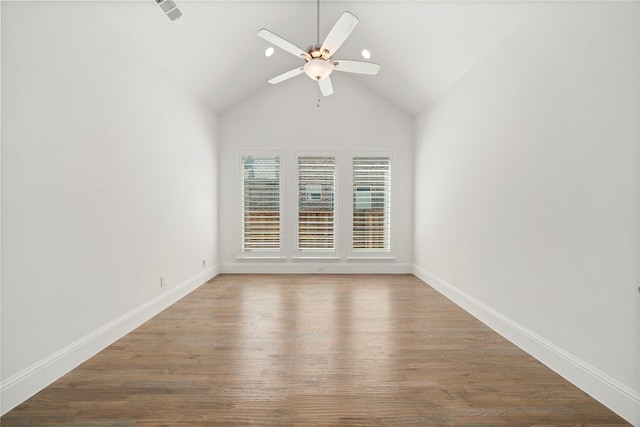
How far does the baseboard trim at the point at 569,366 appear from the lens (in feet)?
5.77

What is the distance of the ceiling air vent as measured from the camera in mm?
2758

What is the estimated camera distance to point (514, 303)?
2752 millimetres

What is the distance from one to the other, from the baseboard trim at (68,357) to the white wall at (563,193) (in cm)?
332

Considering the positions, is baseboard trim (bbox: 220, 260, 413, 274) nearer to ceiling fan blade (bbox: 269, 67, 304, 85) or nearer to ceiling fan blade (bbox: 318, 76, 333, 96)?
ceiling fan blade (bbox: 318, 76, 333, 96)

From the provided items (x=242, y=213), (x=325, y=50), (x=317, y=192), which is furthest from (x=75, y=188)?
(x=317, y=192)

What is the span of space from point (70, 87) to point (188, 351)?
2081 mm

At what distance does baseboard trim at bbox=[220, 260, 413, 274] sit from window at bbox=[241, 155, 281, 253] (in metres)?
0.32

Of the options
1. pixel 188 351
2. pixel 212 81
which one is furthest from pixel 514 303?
pixel 212 81

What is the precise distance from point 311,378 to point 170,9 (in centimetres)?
319

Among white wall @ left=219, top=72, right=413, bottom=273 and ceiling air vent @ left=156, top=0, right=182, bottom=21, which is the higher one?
ceiling air vent @ left=156, top=0, right=182, bottom=21

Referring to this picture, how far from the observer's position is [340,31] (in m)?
2.57

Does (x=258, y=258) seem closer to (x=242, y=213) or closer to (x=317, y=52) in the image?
(x=242, y=213)

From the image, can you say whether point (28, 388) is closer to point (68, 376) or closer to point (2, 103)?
point (68, 376)

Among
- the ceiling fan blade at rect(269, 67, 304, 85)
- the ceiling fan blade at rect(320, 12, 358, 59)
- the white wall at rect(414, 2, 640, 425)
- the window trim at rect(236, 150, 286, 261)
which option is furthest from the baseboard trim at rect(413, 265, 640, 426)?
the window trim at rect(236, 150, 286, 261)
